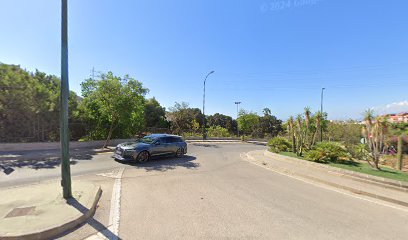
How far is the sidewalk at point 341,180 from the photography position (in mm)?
7577

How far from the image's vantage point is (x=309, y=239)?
4.41 metres

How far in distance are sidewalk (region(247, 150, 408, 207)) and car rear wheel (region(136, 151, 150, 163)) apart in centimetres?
684

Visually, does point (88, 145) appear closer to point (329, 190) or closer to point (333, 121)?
point (329, 190)

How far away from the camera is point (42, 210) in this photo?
5.02 m

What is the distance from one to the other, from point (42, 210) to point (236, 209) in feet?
15.0

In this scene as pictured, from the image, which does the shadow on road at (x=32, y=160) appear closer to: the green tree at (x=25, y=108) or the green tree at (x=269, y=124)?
the green tree at (x=25, y=108)

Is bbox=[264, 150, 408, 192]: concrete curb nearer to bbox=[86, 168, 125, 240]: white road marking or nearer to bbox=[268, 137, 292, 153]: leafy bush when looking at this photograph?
bbox=[268, 137, 292, 153]: leafy bush

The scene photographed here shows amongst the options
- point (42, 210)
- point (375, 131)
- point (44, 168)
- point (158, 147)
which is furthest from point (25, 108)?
point (375, 131)

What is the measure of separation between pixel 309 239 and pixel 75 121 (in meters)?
17.9

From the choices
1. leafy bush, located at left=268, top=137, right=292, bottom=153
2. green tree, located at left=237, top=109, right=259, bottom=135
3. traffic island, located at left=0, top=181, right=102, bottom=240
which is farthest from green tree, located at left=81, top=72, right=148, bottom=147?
green tree, located at left=237, top=109, right=259, bottom=135

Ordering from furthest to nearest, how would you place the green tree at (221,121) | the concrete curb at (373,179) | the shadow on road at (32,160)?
the green tree at (221,121) < the shadow on road at (32,160) < the concrete curb at (373,179)

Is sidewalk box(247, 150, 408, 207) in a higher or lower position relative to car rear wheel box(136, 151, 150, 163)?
lower

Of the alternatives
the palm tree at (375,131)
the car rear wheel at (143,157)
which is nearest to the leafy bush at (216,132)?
the car rear wheel at (143,157)

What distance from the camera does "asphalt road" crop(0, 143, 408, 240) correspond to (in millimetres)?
4645
